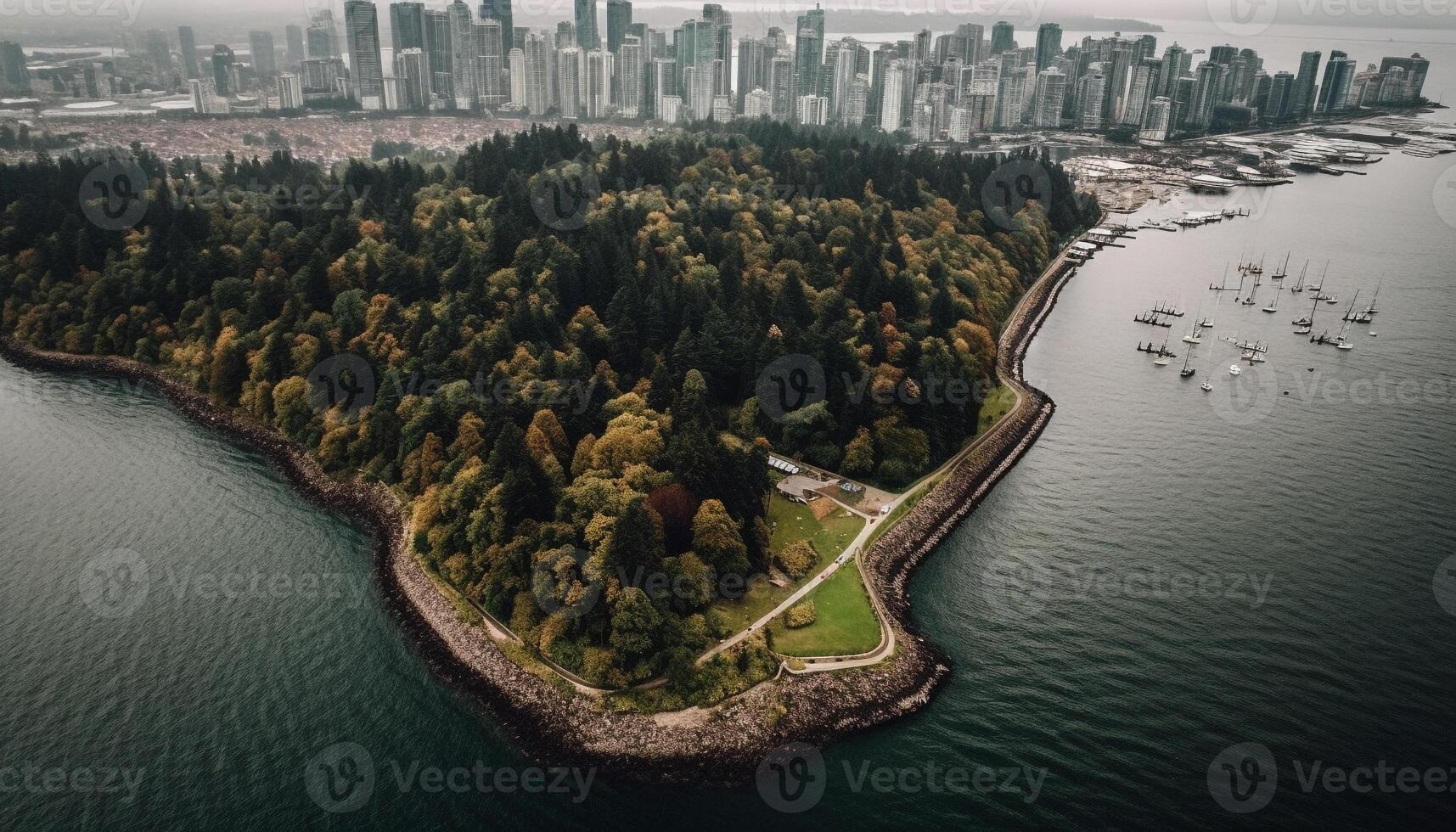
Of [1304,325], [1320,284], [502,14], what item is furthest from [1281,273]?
[502,14]

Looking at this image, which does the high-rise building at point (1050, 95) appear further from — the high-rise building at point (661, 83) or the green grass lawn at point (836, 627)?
the green grass lawn at point (836, 627)

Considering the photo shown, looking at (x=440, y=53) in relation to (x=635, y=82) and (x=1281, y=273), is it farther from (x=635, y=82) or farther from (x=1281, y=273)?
(x=1281, y=273)

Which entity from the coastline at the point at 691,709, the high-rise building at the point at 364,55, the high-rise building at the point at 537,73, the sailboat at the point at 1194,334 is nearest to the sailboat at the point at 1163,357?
the sailboat at the point at 1194,334

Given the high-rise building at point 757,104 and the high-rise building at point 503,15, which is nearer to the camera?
the high-rise building at point 757,104

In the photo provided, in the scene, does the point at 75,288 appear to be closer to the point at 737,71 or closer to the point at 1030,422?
the point at 1030,422

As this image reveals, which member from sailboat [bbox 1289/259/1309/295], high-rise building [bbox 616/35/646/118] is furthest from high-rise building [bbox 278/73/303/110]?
sailboat [bbox 1289/259/1309/295]
